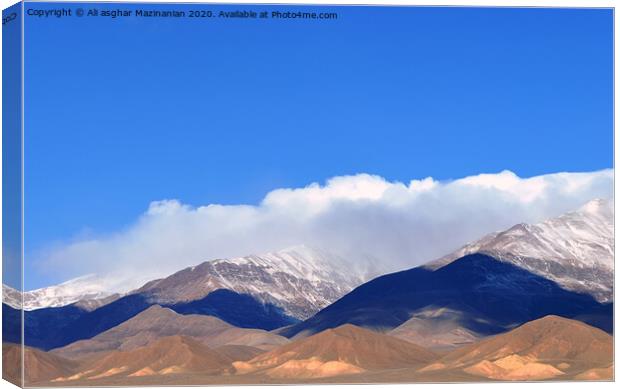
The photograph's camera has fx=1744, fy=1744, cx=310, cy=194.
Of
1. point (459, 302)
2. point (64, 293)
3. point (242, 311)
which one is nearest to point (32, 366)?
point (64, 293)

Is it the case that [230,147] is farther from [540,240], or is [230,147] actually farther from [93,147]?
[540,240]

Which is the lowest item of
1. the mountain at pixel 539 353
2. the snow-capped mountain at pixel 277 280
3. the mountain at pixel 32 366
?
the mountain at pixel 539 353

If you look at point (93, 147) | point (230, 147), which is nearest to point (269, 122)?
point (230, 147)

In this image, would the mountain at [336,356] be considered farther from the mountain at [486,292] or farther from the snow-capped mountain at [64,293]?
the snow-capped mountain at [64,293]

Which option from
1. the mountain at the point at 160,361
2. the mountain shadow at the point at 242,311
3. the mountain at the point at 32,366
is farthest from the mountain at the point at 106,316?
the mountain at the point at 160,361

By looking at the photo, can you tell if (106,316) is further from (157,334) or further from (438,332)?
(438,332)

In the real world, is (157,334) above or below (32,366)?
above
